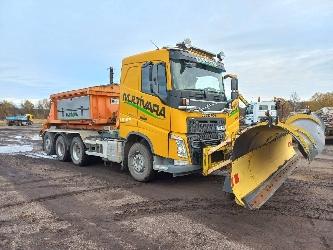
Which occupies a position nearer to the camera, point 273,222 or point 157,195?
point 273,222

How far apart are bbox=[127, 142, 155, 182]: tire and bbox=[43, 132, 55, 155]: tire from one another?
5221 millimetres

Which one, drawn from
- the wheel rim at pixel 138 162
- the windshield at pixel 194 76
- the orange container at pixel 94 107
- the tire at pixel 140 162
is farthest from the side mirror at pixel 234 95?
the orange container at pixel 94 107

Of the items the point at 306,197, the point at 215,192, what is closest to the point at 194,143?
the point at 215,192

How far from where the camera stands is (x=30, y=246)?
16.2ft

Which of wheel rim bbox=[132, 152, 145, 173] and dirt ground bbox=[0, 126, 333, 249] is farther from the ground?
wheel rim bbox=[132, 152, 145, 173]

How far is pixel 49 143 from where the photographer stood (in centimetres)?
1377

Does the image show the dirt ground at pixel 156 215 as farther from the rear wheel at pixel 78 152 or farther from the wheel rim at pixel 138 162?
the rear wheel at pixel 78 152

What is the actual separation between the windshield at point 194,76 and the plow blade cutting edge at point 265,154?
200 cm

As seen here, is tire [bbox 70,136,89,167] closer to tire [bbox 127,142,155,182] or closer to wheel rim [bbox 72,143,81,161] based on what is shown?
wheel rim [bbox 72,143,81,161]

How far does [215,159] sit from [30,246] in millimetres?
4383

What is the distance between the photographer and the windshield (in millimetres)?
8172

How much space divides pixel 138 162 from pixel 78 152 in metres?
3.53

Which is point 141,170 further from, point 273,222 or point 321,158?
point 321,158

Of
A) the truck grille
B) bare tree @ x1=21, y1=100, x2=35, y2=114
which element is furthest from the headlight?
bare tree @ x1=21, y1=100, x2=35, y2=114
